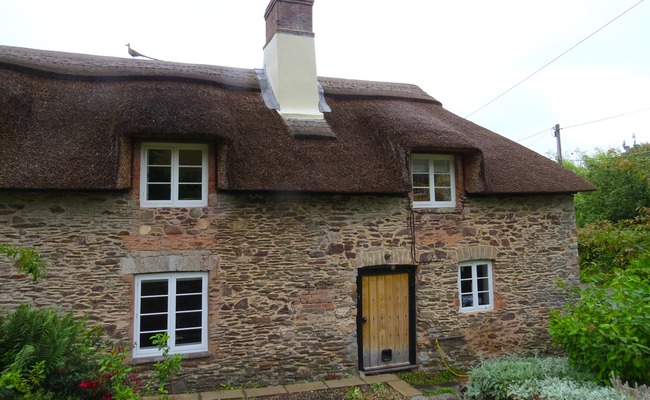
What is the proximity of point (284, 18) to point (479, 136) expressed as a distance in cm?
511

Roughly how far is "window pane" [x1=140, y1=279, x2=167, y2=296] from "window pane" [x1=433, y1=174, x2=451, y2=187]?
5.36 metres

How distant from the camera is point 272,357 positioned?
7.25 metres

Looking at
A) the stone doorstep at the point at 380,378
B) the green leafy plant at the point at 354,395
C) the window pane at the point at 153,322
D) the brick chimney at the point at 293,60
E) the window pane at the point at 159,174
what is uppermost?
the brick chimney at the point at 293,60

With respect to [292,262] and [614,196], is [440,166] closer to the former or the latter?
[292,262]

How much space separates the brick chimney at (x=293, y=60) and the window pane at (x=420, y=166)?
219 cm

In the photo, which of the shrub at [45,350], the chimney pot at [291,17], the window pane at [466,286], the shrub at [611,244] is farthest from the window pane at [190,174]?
the shrub at [611,244]

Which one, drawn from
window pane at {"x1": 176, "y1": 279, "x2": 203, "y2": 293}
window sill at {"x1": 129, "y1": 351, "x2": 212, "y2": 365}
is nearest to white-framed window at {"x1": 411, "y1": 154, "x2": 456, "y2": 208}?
window pane at {"x1": 176, "y1": 279, "x2": 203, "y2": 293}

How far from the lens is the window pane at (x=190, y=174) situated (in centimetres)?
712

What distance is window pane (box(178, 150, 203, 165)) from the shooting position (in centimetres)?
713

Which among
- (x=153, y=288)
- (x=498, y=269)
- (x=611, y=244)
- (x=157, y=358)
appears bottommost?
(x=157, y=358)

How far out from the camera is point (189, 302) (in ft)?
23.0

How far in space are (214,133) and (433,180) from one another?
172 inches

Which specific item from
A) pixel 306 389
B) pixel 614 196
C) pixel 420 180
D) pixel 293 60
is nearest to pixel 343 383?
pixel 306 389

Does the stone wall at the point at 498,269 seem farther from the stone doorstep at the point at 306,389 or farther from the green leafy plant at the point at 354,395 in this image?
the green leafy plant at the point at 354,395
